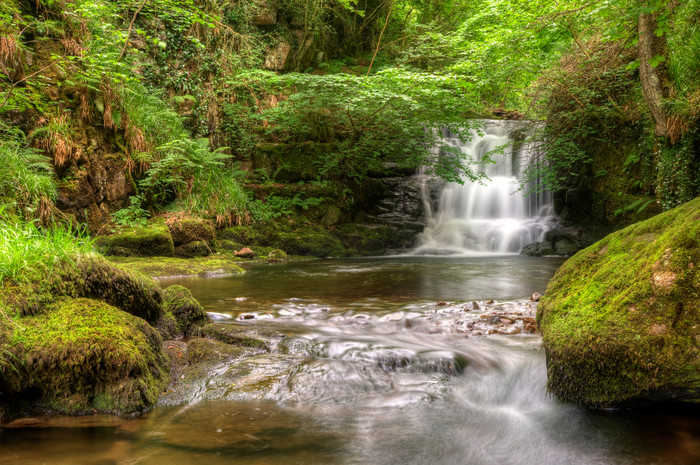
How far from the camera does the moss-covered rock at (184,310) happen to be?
159 inches

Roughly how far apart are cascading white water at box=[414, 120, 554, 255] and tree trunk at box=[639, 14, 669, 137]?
4.80 m

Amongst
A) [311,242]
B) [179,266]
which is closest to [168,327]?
[179,266]

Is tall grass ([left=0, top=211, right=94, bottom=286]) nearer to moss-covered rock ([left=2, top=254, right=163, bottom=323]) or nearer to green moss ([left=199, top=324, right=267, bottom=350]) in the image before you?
moss-covered rock ([left=2, top=254, right=163, bottom=323])

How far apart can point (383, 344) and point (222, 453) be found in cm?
192

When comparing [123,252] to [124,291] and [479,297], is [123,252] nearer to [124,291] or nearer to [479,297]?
[124,291]

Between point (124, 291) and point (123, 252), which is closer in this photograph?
point (124, 291)

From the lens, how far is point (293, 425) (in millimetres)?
2611

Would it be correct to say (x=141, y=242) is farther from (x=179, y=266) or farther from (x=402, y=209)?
(x=402, y=209)

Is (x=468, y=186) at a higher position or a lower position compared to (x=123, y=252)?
higher

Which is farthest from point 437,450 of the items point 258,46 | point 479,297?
point 258,46

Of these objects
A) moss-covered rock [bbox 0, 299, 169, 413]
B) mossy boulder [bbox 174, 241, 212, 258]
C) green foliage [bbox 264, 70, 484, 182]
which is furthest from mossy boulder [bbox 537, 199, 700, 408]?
green foliage [bbox 264, 70, 484, 182]

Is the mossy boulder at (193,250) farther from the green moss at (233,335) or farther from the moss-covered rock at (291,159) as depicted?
the green moss at (233,335)

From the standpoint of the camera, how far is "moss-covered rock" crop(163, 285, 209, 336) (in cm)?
405

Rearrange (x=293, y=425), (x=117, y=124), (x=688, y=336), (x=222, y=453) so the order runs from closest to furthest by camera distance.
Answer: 1. (x=222, y=453)
2. (x=688, y=336)
3. (x=293, y=425)
4. (x=117, y=124)
